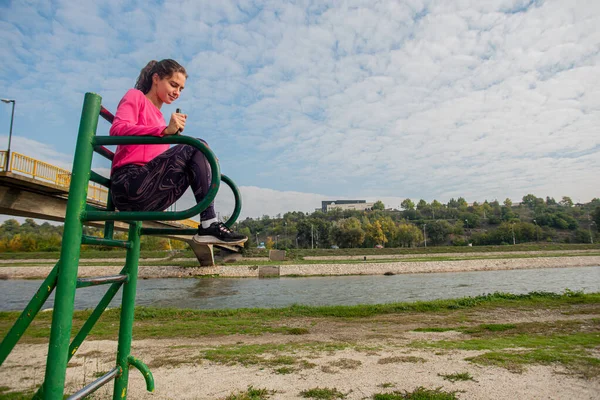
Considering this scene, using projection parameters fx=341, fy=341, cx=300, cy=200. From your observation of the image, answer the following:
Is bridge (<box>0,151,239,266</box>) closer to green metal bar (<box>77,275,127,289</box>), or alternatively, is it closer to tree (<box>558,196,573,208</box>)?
green metal bar (<box>77,275,127,289</box>)

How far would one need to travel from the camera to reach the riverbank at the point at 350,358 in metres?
3.86

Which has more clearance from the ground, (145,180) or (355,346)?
(145,180)

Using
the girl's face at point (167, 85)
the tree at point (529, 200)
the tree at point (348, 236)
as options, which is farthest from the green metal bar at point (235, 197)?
the tree at point (529, 200)

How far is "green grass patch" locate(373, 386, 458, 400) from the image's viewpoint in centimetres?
347

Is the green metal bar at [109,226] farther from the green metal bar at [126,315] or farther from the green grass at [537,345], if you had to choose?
the green grass at [537,345]

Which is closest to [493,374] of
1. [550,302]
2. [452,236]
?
[550,302]

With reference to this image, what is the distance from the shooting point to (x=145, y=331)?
862cm

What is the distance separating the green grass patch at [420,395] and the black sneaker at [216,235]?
8.27ft

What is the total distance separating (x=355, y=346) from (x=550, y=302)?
391 inches

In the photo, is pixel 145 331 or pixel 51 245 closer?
pixel 145 331

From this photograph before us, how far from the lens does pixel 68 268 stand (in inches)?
66.9

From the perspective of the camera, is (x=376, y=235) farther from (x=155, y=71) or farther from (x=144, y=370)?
(x=155, y=71)

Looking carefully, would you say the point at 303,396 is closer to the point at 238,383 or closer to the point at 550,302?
the point at 238,383

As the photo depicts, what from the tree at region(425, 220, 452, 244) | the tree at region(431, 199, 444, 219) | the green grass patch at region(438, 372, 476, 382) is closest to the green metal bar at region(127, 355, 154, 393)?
the green grass patch at region(438, 372, 476, 382)
